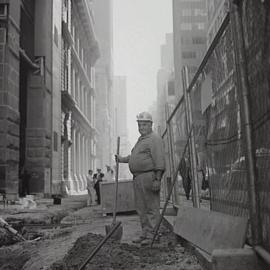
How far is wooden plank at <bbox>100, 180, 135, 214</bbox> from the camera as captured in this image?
1155 centimetres

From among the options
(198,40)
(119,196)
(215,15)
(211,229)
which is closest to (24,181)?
(119,196)

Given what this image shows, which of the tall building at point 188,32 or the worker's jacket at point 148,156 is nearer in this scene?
the worker's jacket at point 148,156

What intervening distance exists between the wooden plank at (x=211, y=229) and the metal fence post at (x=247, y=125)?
3.3 inches

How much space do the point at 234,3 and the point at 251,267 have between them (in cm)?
194

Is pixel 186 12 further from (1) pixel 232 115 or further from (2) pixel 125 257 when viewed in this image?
(1) pixel 232 115

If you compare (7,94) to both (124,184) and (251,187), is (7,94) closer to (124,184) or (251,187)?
(124,184)

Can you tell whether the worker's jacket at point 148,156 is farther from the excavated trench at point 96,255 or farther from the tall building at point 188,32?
the tall building at point 188,32

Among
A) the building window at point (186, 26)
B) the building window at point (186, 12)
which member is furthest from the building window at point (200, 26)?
the building window at point (186, 12)

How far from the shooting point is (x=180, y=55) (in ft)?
233

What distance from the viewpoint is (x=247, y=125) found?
321 centimetres

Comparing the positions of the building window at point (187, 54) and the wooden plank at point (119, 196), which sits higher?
the building window at point (187, 54)

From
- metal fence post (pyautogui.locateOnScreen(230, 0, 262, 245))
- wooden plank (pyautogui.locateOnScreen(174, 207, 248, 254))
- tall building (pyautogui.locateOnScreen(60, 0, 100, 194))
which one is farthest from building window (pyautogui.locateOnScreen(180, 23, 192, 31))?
metal fence post (pyautogui.locateOnScreen(230, 0, 262, 245))

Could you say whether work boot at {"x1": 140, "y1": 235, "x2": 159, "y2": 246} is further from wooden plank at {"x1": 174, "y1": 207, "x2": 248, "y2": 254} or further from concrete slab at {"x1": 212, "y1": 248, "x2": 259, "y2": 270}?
concrete slab at {"x1": 212, "y1": 248, "x2": 259, "y2": 270}

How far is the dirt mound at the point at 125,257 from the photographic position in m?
4.50
